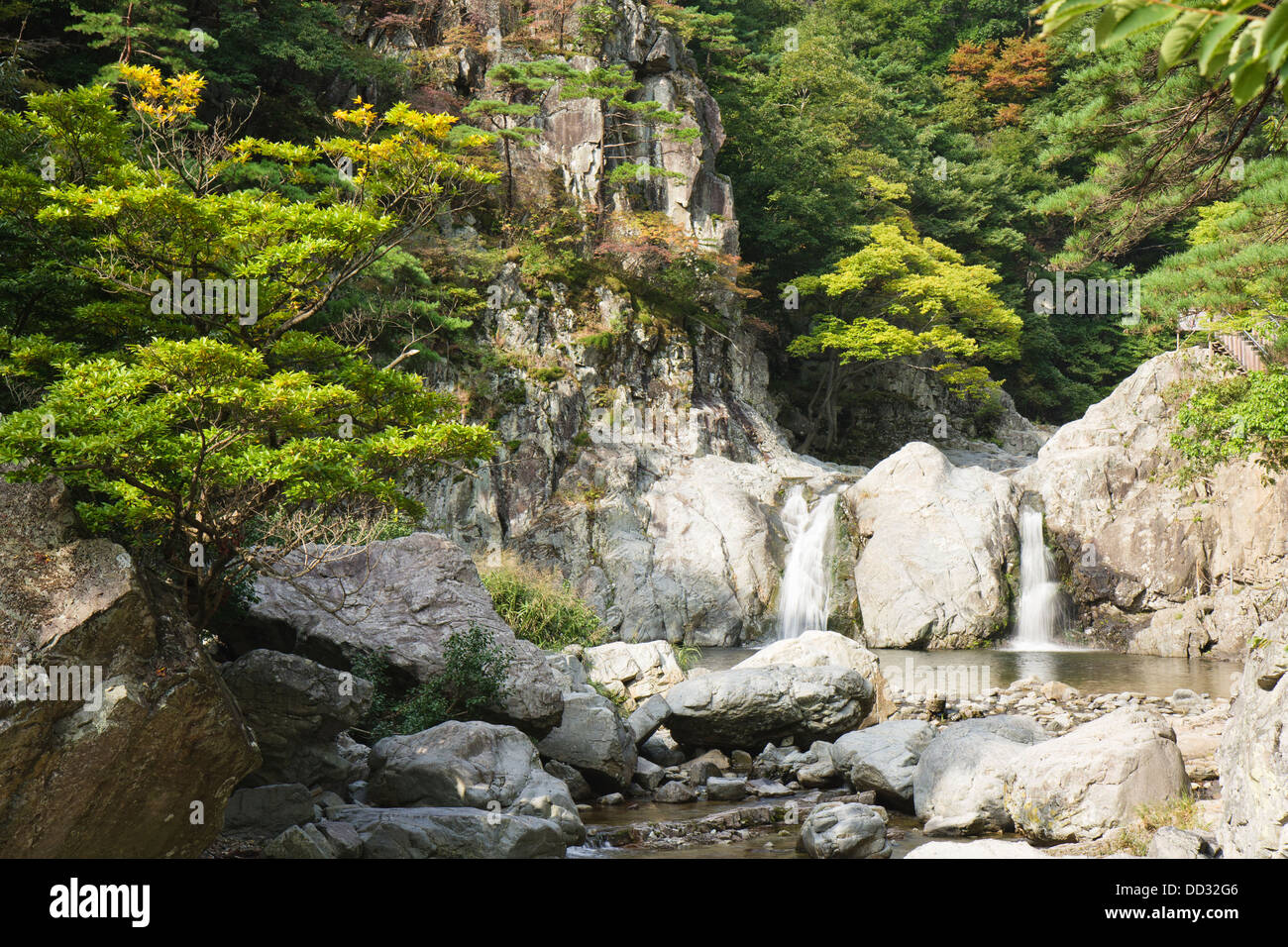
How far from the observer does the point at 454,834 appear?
6.30 m

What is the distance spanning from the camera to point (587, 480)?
21.7m

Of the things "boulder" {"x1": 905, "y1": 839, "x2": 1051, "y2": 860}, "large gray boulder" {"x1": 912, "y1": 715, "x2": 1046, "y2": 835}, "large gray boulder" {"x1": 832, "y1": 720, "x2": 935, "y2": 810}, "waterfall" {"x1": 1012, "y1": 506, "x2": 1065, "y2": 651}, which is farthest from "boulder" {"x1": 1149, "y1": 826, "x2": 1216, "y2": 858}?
"waterfall" {"x1": 1012, "y1": 506, "x2": 1065, "y2": 651}

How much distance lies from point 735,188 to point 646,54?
481 cm

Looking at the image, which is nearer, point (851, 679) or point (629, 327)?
point (851, 679)

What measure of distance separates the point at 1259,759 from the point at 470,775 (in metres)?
5.46

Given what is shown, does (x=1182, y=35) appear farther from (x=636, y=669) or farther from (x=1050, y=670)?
(x=1050, y=670)

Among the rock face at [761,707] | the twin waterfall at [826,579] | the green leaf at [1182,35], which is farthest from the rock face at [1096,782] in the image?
the twin waterfall at [826,579]

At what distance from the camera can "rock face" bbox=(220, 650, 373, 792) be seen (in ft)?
23.3

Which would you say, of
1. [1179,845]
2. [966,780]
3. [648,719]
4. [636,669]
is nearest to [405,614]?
[648,719]

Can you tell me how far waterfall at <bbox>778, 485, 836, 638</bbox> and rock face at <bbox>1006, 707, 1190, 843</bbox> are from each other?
494 inches

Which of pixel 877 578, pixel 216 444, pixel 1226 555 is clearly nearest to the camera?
pixel 216 444

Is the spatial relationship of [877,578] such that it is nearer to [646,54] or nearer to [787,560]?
[787,560]

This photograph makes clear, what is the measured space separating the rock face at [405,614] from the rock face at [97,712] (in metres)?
3.22

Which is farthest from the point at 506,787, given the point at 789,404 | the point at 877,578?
the point at 789,404
